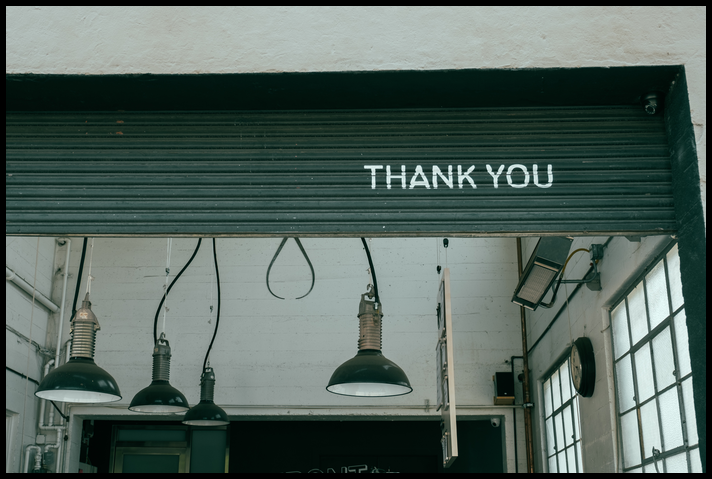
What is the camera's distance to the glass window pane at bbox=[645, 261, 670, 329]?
3.73 metres

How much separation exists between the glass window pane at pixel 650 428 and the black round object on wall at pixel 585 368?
65 cm

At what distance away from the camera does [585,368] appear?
4723 millimetres

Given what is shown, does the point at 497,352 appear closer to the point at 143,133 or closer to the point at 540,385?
the point at 540,385

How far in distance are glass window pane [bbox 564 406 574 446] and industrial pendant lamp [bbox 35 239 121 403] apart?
3425 mm

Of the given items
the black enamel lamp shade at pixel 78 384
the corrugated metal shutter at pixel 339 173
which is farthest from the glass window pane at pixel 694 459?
the black enamel lamp shade at pixel 78 384

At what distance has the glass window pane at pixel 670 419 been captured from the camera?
358cm

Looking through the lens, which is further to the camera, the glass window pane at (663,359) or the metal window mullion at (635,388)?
the metal window mullion at (635,388)

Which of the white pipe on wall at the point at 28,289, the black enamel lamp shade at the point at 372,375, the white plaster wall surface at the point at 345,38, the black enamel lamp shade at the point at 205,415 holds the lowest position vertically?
the black enamel lamp shade at the point at 205,415

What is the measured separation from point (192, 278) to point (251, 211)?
541 cm

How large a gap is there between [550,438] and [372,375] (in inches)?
118

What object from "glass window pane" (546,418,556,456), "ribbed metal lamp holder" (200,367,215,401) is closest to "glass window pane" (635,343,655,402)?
"glass window pane" (546,418,556,456)

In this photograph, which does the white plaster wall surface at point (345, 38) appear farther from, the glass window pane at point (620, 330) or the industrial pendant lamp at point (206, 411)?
the industrial pendant lamp at point (206, 411)

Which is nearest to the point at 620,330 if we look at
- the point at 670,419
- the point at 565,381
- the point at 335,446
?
the point at 670,419

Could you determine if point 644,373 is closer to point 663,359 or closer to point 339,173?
point 663,359
